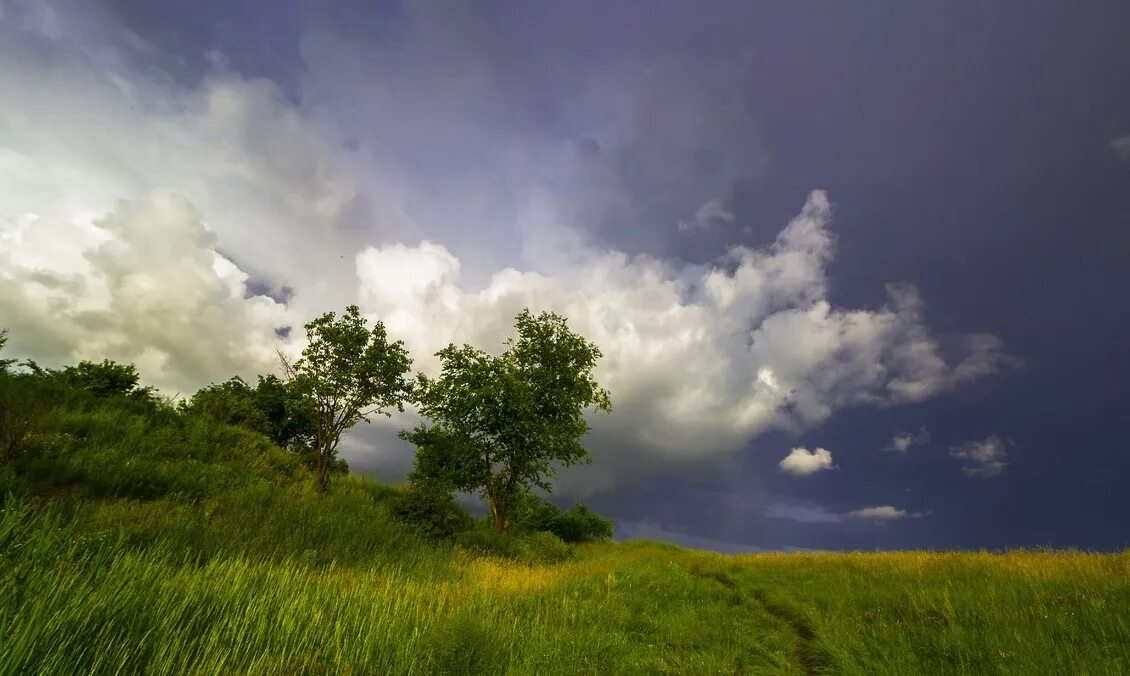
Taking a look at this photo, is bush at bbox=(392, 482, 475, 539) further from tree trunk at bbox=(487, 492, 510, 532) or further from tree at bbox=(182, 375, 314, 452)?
tree at bbox=(182, 375, 314, 452)

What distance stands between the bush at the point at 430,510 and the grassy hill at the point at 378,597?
3384 millimetres

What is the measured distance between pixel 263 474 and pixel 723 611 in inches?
790

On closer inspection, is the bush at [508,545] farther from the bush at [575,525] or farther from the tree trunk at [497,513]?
the bush at [575,525]

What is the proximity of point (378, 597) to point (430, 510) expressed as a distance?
670 inches

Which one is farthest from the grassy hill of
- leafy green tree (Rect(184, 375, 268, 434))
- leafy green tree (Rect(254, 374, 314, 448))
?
leafy green tree (Rect(254, 374, 314, 448))

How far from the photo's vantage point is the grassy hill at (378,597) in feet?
17.5

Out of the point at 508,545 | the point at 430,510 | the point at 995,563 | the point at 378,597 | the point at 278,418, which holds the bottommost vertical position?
the point at 378,597

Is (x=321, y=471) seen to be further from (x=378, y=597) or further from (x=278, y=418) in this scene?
(x=278, y=418)

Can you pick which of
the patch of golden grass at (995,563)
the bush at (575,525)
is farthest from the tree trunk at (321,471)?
the bush at (575,525)

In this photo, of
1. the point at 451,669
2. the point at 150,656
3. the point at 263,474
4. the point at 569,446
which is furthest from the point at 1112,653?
the point at 263,474

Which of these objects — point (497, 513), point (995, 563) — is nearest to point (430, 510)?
point (497, 513)

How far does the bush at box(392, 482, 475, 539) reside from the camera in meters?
23.4

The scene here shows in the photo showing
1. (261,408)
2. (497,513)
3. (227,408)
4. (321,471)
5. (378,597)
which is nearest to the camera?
(378,597)

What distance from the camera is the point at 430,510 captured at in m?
24.7
